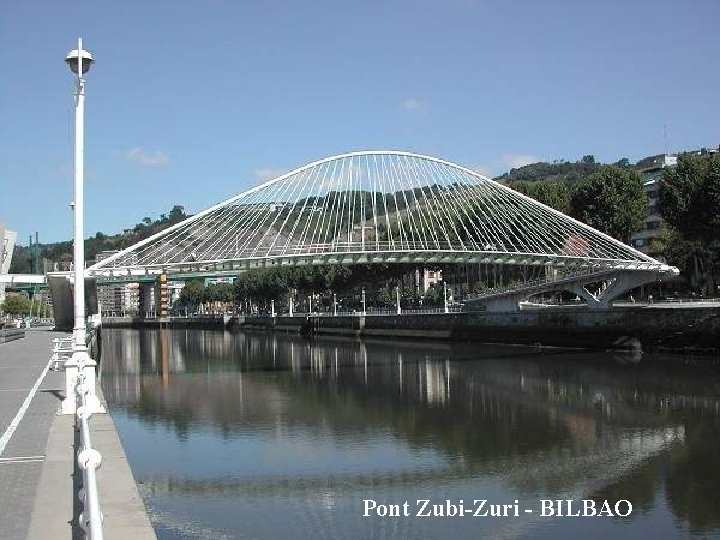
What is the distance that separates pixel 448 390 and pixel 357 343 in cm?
4243

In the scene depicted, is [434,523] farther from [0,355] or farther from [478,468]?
[0,355]

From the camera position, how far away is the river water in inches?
521

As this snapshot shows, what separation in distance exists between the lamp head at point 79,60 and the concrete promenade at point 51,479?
7205 mm

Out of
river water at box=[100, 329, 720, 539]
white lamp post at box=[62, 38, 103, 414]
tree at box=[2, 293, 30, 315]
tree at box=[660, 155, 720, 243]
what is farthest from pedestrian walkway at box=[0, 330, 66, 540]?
tree at box=[2, 293, 30, 315]

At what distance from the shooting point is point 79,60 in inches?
723

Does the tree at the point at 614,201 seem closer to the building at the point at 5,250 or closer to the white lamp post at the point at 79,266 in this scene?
the white lamp post at the point at 79,266

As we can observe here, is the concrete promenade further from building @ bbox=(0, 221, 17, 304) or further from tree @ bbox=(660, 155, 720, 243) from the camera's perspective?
building @ bbox=(0, 221, 17, 304)

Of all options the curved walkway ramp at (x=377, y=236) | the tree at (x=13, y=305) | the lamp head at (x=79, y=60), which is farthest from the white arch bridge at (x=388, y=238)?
the tree at (x=13, y=305)

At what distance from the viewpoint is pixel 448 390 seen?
32.1 metres

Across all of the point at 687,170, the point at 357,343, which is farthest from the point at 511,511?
the point at 357,343

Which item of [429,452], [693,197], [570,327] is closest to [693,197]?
[693,197]

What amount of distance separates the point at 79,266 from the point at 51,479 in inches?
387

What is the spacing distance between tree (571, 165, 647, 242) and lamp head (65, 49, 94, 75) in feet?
177

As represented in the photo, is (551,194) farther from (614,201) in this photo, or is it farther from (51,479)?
(51,479)
